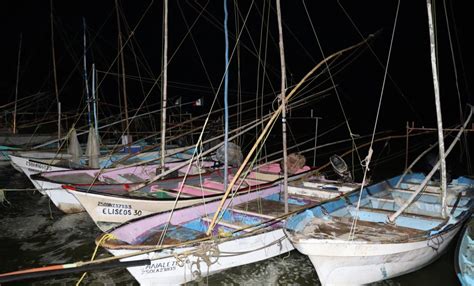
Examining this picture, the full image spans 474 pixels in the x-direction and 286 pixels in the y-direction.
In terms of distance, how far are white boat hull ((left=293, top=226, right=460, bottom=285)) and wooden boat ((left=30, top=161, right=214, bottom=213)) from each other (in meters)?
5.09

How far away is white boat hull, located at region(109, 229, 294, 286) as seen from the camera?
5746 millimetres

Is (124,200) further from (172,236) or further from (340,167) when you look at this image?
(340,167)

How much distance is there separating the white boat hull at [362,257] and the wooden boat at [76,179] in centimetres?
509

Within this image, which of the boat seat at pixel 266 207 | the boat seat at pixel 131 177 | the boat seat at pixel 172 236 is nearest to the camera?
the boat seat at pixel 172 236

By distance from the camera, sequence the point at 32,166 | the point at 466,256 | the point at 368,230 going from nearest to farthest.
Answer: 1. the point at 368,230
2. the point at 466,256
3. the point at 32,166

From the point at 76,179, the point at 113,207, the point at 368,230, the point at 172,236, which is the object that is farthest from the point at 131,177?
the point at 368,230

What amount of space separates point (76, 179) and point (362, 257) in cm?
761

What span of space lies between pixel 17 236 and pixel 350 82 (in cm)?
5611

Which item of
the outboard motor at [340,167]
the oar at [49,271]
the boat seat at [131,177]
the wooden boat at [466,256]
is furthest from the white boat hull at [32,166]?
the wooden boat at [466,256]

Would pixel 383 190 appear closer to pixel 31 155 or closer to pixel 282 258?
pixel 282 258

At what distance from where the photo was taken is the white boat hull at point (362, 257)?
545cm

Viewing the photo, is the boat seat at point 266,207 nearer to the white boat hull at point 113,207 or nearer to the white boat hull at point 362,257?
the white boat hull at point 113,207

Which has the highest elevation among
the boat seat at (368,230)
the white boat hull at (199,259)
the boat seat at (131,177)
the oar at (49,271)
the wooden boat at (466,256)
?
the oar at (49,271)

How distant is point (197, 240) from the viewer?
5.83 metres
